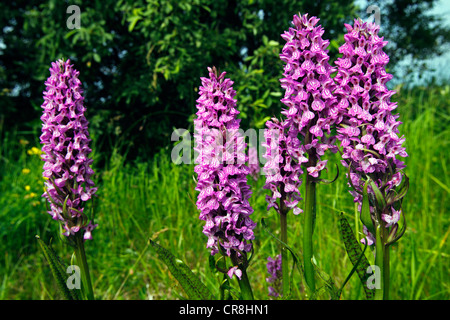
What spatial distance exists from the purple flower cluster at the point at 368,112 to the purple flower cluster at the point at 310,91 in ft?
0.19

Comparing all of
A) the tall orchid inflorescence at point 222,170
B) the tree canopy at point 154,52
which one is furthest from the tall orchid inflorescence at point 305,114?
the tree canopy at point 154,52

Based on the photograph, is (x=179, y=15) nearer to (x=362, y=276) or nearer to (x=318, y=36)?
(x=318, y=36)

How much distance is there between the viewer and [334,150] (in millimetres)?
1736

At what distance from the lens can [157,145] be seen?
630cm

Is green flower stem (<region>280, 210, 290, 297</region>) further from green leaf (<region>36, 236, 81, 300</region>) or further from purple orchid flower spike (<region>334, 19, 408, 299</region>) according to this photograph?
green leaf (<region>36, 236, 81, 300</region>)

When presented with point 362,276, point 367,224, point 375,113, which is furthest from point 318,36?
point 362,276

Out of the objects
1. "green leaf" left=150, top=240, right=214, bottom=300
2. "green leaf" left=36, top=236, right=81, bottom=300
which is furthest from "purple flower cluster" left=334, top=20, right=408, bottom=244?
"green leaf" left=36, top=236, right=81, bottom=300

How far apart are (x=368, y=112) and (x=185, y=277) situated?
114 centimetres

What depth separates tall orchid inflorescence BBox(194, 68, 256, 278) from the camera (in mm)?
1670

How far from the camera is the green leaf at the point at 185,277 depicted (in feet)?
6.29

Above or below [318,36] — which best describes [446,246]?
below

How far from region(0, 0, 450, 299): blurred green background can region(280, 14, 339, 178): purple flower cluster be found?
88cm

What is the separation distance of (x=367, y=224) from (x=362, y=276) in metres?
0.39

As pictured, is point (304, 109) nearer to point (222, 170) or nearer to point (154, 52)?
point (222, 170)
